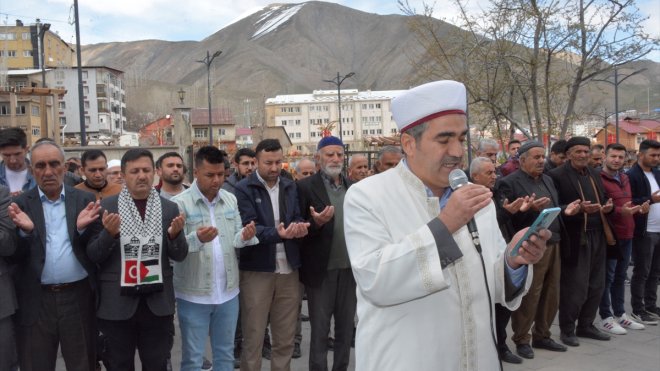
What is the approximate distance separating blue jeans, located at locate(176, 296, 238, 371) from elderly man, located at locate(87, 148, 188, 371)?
25 cm

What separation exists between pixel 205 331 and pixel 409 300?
2995 mm

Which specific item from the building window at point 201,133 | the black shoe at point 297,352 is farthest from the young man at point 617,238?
the building window at point 201,133

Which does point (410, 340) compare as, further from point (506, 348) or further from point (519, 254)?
point (506, 348)

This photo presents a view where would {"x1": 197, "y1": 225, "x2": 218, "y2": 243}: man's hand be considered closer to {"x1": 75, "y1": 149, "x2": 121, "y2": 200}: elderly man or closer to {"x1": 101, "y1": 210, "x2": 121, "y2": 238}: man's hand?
{"x1": 101, "y1": 210, "x2": 121, "y2": 238}: man's hand

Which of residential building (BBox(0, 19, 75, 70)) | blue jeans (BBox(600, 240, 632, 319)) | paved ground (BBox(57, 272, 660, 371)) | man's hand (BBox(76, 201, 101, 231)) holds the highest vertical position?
residential building (BBox(0, 19, 75, 70))

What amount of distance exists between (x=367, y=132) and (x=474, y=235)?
121 meters

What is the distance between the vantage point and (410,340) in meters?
2.34

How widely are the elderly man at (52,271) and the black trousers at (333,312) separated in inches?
76.5

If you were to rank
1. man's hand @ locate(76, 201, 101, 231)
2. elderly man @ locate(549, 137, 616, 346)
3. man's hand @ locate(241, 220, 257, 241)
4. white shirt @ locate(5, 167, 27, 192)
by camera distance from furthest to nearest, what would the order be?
elderly man @ locate(549, 137, 616, 346)
white shirt @ locate(5, 167, 27, 192)
man's hand @ locate(241, 220, 257, 241)
man's hand @ locate(76, 201, 101, 231)

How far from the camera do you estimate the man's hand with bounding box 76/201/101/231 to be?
165 inches

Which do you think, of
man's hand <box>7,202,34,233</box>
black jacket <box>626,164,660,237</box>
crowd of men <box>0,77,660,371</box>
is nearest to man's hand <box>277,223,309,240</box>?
crowd of men <box>0,77,660,371</box>

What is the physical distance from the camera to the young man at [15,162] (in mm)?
5613

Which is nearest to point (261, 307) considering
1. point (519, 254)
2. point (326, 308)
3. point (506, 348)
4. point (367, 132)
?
point (326, 308)

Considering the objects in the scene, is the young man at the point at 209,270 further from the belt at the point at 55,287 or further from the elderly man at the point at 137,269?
the belt at the point at 55,287
